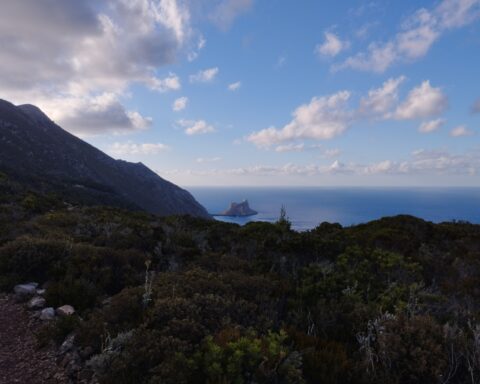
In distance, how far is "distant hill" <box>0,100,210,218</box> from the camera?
5966cm

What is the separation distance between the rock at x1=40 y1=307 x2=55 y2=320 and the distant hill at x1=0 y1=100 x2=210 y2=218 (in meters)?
42.1

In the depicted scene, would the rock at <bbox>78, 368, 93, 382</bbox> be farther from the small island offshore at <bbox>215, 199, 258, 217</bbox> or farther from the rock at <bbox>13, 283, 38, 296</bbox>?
the small island offshore at <bbox>215, 199, 258, 217</bbox>

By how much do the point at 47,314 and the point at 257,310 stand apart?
3499 mm

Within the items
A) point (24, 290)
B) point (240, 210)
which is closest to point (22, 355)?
point (24, 290)

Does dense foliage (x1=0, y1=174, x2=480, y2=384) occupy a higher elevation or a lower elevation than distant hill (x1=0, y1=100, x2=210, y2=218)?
lower

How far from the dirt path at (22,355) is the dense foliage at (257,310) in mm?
381

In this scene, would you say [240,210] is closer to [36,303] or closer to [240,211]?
[240,211]

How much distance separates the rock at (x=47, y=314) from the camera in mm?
5379

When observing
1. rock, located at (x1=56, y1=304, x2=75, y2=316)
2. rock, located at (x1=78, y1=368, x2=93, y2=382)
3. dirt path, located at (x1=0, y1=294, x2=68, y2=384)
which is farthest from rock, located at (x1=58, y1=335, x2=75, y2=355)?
rock, located at (x1=56, y1=304, x2=75, y2=316)

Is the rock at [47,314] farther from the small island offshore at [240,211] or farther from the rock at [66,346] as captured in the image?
the small island offshore at [240,211]

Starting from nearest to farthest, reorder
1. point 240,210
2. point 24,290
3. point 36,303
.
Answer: point 36,303 < point 24,290 < point 240,210

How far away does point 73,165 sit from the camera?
3100 inches

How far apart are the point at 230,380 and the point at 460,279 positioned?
7933mm

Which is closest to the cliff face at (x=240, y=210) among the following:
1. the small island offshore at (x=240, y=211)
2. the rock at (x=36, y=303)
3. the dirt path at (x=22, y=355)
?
the small island offshore at (x=240, y=211)
